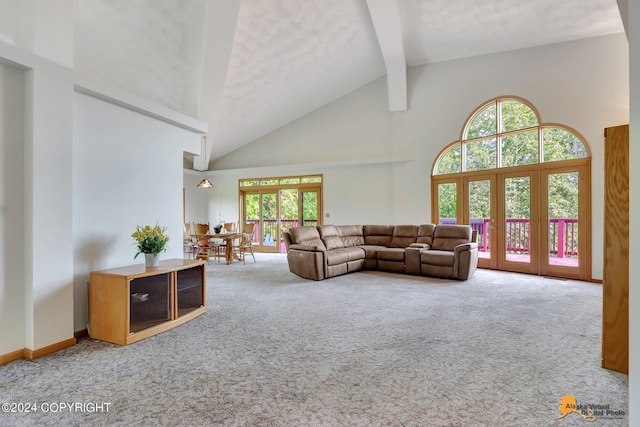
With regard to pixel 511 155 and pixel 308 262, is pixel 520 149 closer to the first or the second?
pixel 511 155

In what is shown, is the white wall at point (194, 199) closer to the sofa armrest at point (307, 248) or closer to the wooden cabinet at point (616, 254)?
the sofa armrest at point (307, 248)

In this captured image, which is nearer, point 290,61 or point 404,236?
point 290,61

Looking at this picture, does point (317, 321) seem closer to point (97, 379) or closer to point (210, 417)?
point (210, 417)

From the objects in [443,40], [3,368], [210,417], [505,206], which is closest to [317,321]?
[210,417]

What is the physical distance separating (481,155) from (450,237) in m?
1.97

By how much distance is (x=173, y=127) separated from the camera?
4055mm

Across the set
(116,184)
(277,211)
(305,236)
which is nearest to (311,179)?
(277,211)

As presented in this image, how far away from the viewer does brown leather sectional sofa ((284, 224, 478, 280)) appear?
560 cm

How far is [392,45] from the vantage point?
6.48 meters

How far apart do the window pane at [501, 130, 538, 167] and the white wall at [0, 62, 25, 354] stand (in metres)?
7.24

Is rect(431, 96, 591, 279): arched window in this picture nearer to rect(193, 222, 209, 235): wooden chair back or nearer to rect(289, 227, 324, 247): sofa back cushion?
rect(289, 227, 324, 247): sofa back cushion

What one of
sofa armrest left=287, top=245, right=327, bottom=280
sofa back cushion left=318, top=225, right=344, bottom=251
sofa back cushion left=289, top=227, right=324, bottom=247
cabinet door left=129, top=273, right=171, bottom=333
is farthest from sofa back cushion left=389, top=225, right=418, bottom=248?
cabinet door left=129, top=273, right=171, bottom=333

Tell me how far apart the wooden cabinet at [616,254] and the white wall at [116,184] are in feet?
14.1

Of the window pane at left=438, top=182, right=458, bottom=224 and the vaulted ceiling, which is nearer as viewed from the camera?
the vaulted ceiling
